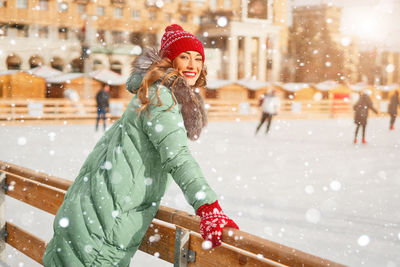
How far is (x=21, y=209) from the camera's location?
188 inches

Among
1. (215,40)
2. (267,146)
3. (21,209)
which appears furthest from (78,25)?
(21,209)

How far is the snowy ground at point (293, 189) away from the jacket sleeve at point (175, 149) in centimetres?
211

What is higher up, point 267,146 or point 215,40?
point 215,40

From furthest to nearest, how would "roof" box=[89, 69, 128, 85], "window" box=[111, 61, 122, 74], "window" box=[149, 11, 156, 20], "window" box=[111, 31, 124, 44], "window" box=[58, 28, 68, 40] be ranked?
1. "window" box=[149, 11, 156, 20]
2. "window" box=[111, 31, 124, 44]
3. "window" box=[111, 61, 122, 74]
4. "window" box=[58, 28, 68, 40]
5. "roof" box=[89, 69, 128, 85]

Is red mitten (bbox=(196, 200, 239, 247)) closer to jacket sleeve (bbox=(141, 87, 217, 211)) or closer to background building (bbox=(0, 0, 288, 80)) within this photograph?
jacket sleeve (bbox=(141, 87, 217, 211))

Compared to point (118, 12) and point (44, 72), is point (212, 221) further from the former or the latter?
point (118, 12)

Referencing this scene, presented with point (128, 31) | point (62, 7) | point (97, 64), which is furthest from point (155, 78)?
point (128, 31)

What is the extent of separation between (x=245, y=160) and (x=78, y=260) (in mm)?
7229

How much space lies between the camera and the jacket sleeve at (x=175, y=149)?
1462 mm

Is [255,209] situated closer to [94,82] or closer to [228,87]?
[94,82]

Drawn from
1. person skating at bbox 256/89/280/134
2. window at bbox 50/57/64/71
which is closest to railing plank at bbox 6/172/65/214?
→ person skating at bbox 256/89/280/134

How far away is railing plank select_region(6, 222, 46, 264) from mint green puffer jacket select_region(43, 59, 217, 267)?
96 centimetres

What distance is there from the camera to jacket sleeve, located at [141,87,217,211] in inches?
57.6

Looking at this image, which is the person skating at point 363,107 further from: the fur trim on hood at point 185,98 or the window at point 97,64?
the window at point 97,64
